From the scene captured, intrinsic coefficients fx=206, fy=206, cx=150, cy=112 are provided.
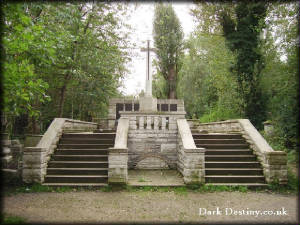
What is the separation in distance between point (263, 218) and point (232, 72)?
9.78 m

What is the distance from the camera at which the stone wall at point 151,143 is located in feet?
29.6

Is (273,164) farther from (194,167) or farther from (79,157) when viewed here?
(79,157)

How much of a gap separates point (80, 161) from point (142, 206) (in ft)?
11.5

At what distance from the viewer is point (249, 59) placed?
39.8ft

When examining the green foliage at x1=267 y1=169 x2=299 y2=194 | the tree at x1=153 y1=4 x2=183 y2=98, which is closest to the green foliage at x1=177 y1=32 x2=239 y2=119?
the tree at x1=153 y1=4 x2=183 y2=98

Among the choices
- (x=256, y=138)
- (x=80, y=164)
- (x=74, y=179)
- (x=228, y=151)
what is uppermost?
(x=256, y=138)

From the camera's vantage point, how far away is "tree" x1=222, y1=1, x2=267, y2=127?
1184 cm

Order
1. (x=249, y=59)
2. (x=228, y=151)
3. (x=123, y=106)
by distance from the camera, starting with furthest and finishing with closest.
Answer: (x=123, y=106) → (x=249, y=59) → (x=228, y=151)

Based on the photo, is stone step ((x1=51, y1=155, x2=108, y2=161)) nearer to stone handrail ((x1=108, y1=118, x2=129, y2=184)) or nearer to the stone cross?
stone handrail ((x1=108, y1=118, x2=129, y2=184))

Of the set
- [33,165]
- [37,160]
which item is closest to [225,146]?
[37,160]

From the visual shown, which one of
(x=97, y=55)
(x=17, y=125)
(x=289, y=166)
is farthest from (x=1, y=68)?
(x=17, y=125)

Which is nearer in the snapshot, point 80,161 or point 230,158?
point 80,161

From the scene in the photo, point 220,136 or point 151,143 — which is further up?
point 220,136

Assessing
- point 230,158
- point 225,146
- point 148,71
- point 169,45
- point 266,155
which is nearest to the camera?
point 266,155
